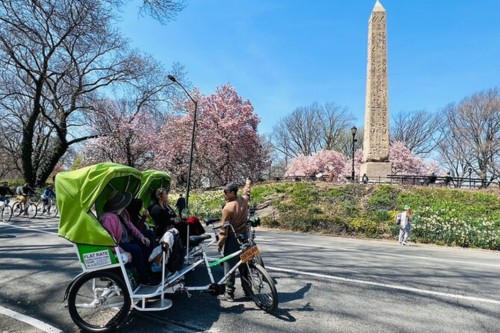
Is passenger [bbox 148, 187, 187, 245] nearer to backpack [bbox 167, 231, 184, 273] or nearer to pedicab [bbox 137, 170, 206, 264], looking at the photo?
pedicab [bbox 137, 170, 206, 264]

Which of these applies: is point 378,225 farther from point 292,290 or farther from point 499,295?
point 292,290

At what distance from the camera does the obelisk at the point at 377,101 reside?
23.8m

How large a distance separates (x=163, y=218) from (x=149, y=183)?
4.55 feet

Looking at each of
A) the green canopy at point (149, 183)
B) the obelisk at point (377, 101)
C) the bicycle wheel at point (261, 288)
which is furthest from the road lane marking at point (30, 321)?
the obelisk at point (377, 101)

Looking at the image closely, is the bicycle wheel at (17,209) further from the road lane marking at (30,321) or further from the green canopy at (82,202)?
the green canopy at (82,202)

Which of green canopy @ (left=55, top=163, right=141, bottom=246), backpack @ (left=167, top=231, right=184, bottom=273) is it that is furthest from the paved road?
green canopy @ (left=55, top=163, right=141, bottom=246)

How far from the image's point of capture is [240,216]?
499 cm

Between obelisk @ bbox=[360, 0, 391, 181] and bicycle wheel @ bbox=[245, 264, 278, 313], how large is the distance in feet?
72.7

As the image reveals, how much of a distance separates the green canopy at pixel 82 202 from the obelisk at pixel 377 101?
23168 mm

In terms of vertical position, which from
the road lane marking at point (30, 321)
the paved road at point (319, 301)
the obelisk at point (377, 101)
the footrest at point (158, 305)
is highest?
the obelisk at point (377, 101)

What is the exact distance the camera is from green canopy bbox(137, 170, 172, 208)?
6617mm

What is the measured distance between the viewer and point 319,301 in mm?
4965

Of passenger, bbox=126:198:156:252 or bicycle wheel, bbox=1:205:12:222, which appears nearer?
passenger, bbox=126:198:156:252

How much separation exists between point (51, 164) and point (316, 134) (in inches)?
1614
